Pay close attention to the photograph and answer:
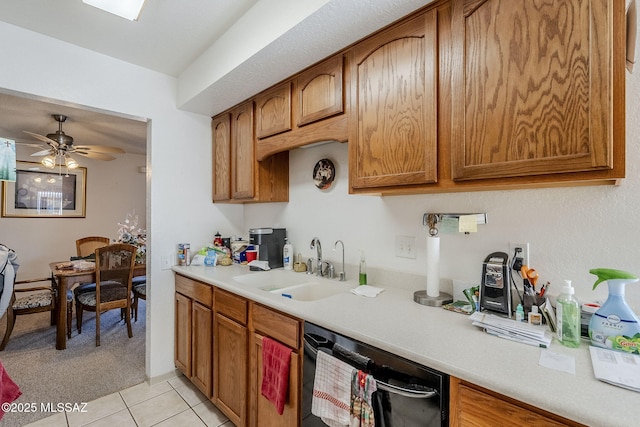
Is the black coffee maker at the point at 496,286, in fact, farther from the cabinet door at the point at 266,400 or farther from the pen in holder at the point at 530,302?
the cabinet door at the point at 266,400

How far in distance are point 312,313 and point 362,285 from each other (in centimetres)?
51

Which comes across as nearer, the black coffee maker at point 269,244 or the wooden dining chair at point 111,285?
the black coffee maker at point 269,244

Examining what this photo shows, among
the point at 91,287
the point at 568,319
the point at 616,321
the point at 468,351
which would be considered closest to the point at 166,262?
the point at 91,287

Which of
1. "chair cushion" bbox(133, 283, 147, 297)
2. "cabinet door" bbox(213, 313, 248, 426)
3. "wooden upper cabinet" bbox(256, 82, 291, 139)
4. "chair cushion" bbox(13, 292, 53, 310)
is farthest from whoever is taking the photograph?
"chair cushion" bbox(133, 283, 147, 297)

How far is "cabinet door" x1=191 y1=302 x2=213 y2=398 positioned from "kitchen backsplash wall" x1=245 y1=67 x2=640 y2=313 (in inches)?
36.5

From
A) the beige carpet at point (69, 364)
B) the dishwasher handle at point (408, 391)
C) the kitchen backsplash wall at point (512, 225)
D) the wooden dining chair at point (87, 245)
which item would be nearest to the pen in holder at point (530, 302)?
the kitchen backsplash wall at point (512, 225)

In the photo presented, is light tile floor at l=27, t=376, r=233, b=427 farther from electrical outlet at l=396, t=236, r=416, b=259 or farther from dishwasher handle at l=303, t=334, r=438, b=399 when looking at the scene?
electrical outlet at l=396, t=236, r=416, b=259

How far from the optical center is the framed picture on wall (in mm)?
4047

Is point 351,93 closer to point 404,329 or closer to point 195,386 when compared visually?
point 404,329

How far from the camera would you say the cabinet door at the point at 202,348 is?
1.94m

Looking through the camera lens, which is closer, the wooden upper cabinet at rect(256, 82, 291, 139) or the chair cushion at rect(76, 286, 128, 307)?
the wooden upper cabinet at rect(256, 82, 291, 139)

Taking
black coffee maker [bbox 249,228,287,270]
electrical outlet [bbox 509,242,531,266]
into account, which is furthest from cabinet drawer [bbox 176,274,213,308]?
electrical outlet [bbox 509,242,531,266]

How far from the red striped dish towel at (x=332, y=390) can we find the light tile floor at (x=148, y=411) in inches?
40.4

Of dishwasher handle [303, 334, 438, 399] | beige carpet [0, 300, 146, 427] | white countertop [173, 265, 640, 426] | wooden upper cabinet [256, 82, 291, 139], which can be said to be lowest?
beige carpet [0, 300, 146, 427]
